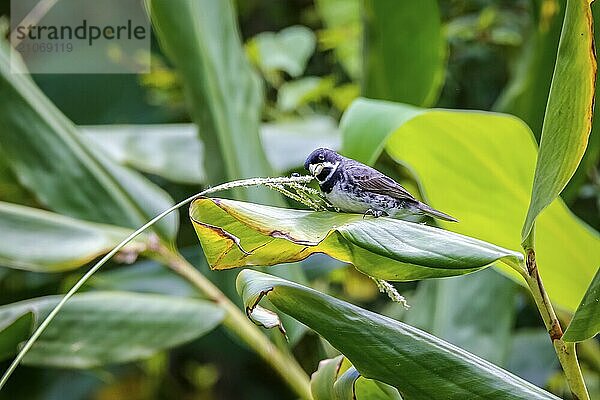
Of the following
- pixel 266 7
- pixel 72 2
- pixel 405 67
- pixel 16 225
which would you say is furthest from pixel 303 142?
pixel 266 7

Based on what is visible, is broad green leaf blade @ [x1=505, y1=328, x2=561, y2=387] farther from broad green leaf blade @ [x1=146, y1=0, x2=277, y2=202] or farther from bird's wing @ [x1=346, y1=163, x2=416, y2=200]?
bird's wing @ [x1=346, y1=163, x2=416, y2=200]

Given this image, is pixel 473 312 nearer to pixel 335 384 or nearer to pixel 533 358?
pixel 533 358

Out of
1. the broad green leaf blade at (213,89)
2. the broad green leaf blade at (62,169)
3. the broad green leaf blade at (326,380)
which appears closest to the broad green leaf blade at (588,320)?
the broad green leaf blade at (326,380)

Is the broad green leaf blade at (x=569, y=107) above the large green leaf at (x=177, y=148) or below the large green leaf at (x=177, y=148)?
above

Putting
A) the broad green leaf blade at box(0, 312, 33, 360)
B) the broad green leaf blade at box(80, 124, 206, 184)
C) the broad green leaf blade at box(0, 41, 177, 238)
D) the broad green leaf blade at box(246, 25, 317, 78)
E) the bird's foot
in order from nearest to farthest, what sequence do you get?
1. the bird's foot
2. the broad green leaf blade at box(0, 312, 33, 360)
3. the broad green leaf blade at box(0, 41, 177, 238)
4. the broad green leaf blade at box(80, 124, 206, 184)
5. the broad green leaf blade at box(246, 25, 317, 78)

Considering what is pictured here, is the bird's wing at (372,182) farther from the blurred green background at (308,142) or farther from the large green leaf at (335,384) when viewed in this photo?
the blurred green background at (308,142)

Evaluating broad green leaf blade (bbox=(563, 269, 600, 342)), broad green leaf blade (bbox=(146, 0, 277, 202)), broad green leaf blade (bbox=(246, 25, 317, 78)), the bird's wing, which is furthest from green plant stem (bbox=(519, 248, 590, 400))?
broad green leaf blade (bbox=(246, 25, 317, 78))
